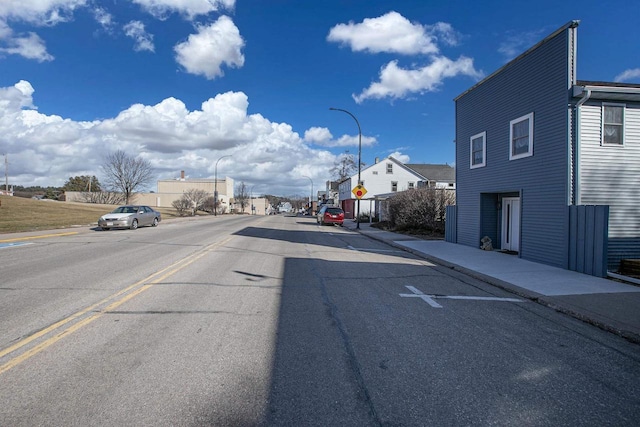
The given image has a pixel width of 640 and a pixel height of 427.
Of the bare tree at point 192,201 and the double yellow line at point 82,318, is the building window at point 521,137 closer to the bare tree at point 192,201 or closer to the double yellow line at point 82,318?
the double yellow line at point 82,318

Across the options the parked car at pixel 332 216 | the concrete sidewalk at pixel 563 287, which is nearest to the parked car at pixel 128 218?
the parked car at pixel 332 216

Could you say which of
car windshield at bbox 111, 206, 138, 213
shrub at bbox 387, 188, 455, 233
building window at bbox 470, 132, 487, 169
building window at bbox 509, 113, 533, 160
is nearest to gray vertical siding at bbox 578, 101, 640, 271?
building window at bbox 509, 113, 533, 160

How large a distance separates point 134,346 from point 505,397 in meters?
3.82

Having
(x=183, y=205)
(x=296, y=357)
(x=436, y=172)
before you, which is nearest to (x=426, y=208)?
(x=296, y=357)

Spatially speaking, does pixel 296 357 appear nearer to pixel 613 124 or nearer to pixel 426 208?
pixel 613 124

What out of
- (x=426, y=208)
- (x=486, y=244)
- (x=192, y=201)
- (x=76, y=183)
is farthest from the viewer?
(x=76, y=183)

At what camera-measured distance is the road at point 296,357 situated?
3.07 meters

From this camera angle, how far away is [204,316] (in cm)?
552

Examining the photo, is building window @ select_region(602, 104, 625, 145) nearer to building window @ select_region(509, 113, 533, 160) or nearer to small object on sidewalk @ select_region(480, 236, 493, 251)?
building window @ select_region(509, 113, 533, 160)

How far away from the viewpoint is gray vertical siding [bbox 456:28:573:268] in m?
10.3

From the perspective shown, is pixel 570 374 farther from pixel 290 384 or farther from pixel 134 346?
pixel 134 346

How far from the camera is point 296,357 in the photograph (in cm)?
411

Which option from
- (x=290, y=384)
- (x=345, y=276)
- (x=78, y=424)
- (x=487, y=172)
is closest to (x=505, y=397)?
(x=290, y=384)

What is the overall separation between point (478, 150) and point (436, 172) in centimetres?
4494
